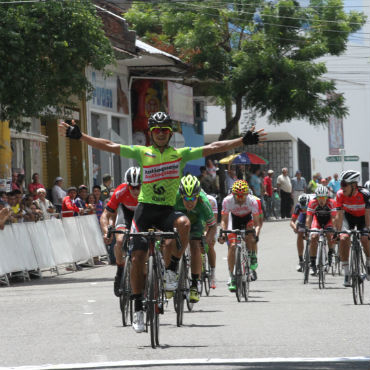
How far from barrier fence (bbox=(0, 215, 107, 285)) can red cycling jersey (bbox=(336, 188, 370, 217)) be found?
239 inches

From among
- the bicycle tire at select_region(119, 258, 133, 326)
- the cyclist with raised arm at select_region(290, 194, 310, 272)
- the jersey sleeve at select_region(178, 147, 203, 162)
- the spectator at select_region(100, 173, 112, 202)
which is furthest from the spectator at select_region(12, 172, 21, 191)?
the jersey sleeve at select_region(178, 147, 203, 162)

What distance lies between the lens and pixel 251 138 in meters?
10.8

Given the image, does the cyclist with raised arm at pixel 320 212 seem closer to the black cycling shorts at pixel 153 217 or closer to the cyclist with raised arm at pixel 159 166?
the cyclist with raised arm at pixel 159 166

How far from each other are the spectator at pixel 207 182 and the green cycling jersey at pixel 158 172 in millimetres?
25586

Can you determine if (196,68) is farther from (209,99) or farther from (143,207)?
(143,207)

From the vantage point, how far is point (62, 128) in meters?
11.1

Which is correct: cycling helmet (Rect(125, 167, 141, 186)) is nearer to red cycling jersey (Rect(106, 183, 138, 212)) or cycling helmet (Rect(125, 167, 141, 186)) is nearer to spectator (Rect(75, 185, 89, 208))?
red cycling jersey (Rect(106, 183, 138, 212))

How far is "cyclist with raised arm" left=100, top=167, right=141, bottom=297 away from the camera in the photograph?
42.6ft

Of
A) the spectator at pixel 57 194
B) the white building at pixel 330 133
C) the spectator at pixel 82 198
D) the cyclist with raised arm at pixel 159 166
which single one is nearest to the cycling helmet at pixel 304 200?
the spectator at pixel 82 198

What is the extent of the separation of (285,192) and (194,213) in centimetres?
2650

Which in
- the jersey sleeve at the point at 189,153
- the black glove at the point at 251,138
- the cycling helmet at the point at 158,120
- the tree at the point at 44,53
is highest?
the tree at the point at 44,53

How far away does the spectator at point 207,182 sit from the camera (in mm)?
37125

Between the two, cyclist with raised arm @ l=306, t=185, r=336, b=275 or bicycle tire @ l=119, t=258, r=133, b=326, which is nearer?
bicycle tire @ l=119, t=258, r=133, b=326

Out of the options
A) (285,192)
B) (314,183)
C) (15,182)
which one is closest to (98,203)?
(15,182)
